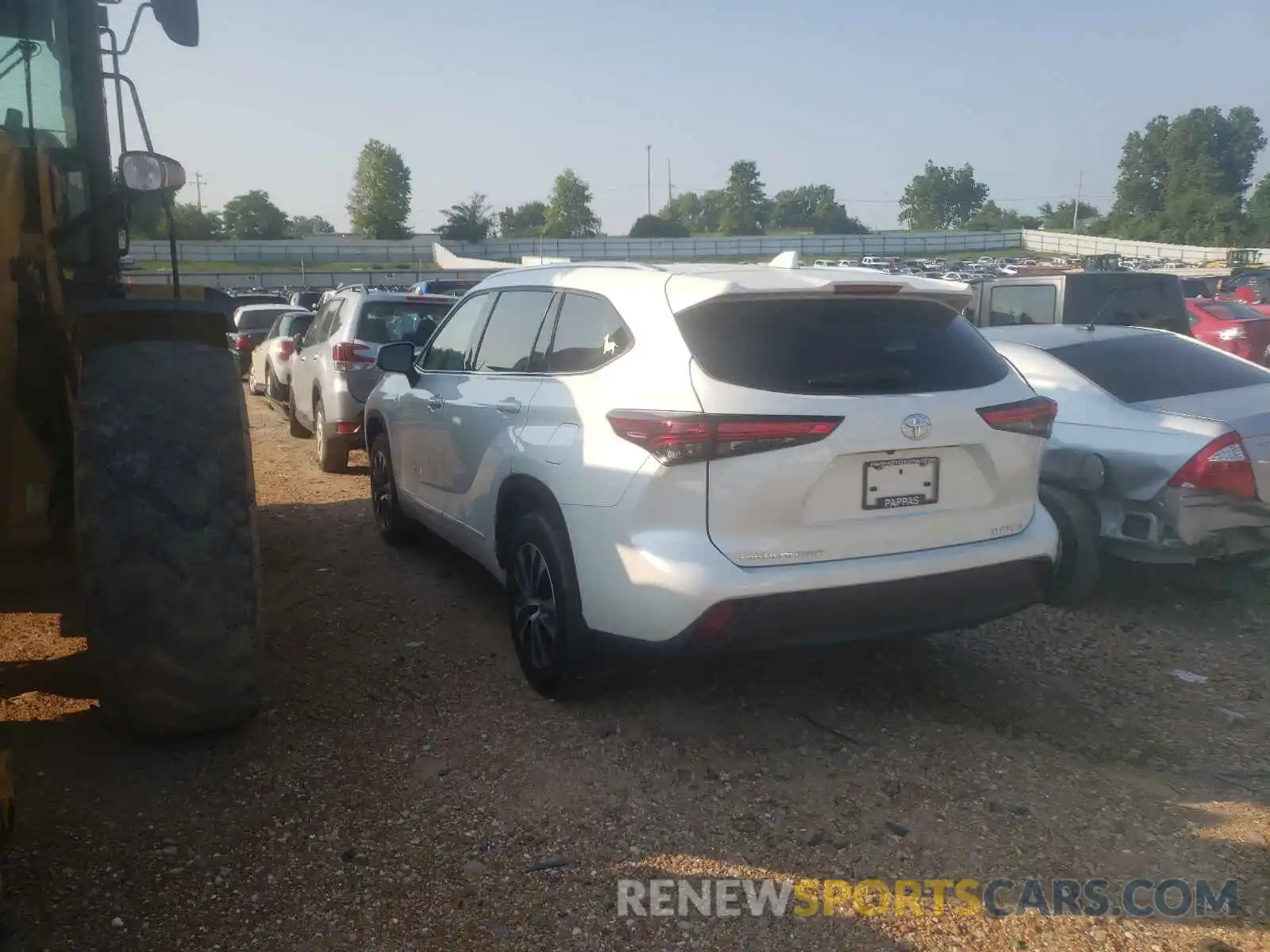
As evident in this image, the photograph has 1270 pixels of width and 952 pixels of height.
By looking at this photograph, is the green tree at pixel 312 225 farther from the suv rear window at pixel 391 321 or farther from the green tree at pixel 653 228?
the suv rear window at pixel 391 321

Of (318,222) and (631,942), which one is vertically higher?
(318,222)

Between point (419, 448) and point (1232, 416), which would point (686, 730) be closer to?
point (419, 448)

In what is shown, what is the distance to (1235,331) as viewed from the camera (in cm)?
1474

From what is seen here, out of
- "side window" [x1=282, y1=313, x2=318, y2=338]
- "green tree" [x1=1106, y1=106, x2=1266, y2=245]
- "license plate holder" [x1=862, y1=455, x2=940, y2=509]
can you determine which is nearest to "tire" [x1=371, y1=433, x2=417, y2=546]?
"license plate holder" [x1=862, y1=455, x2=940, y2=509]

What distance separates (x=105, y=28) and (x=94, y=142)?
17.5 inches

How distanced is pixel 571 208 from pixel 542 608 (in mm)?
105269

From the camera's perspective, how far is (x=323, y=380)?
980 centimetres

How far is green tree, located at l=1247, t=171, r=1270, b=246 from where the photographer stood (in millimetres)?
79500

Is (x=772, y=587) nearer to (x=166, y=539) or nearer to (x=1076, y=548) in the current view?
(x=166, y=539)

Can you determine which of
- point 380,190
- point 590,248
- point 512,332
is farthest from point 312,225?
point 512,332

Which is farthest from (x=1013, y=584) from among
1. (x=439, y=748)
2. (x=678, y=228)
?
(x=678, y=228)

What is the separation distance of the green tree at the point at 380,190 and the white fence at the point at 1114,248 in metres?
60.3

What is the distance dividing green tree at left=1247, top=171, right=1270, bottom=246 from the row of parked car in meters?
87.9

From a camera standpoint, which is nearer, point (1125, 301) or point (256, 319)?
point (1125, 301)
